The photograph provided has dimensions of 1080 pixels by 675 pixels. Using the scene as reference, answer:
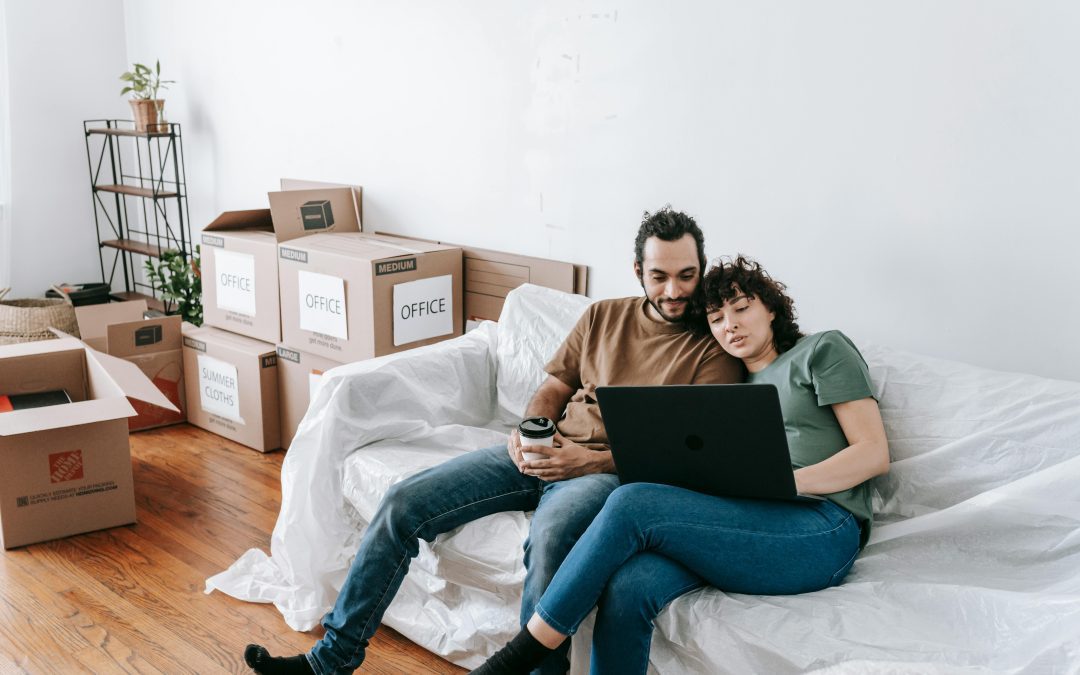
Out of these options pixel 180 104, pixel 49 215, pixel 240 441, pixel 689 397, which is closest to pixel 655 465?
pixel 689 397

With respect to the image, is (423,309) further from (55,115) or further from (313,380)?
(55,115)

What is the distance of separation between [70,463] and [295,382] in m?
0.80

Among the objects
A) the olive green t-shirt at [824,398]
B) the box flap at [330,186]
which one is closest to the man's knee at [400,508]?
the olive green t-shirt at [824,398]

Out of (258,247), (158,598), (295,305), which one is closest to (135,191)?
(258,247)

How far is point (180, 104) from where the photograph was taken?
4.06 meters

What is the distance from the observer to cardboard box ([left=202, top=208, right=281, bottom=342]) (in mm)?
3127

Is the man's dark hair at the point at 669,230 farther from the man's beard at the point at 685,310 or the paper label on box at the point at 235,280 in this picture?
the paper label on box at the point at 235,280

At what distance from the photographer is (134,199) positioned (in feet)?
15.1

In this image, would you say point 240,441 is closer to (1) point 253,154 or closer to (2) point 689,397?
(1) point 253,154

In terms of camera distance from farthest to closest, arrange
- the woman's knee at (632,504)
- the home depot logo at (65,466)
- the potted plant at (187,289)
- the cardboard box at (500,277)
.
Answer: the potted plant at (187,289) < the cardboard box at (500,277) < the home depot logo at (65,466) < the woman's knee at (632,504)

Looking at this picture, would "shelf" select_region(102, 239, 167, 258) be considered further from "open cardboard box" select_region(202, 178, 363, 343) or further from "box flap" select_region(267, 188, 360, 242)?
"box flap" select_region(267, 188, 360, 242)

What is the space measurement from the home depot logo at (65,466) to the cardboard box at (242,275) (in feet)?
2.74

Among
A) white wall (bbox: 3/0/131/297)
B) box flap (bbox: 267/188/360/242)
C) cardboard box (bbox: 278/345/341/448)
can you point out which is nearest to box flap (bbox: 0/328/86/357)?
cardboard box (bbox: 278/345/341/448)

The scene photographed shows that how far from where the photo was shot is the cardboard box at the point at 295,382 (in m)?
3.00
